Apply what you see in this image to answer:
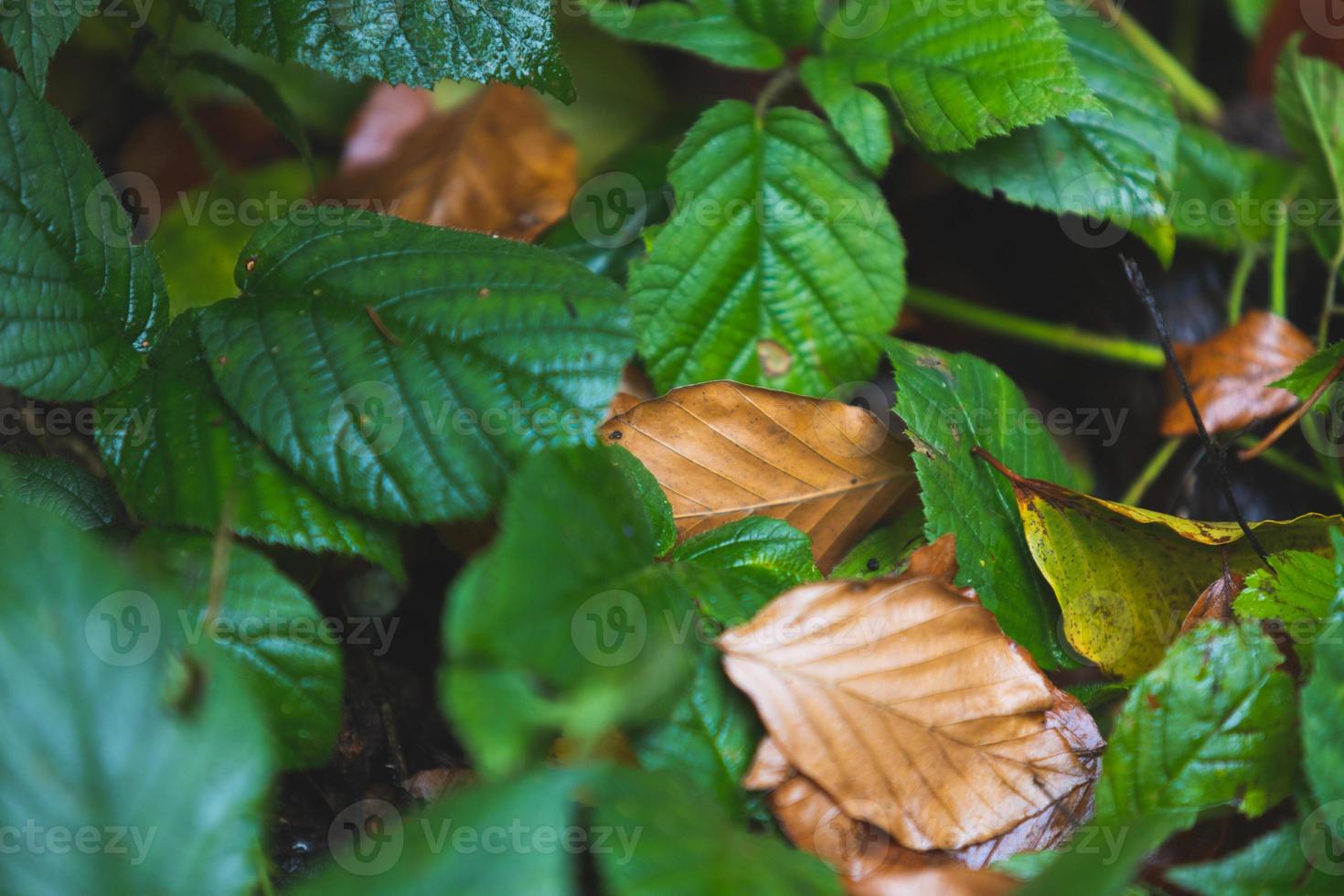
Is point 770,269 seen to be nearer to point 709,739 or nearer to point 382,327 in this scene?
point 382,327

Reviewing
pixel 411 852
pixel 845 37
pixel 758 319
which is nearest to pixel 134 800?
pixel 411 852

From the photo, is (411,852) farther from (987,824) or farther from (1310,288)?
(1310,288)

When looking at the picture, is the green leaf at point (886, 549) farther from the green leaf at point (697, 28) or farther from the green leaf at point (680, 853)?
the green leaf at point (697, 28)

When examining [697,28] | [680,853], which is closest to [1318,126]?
[697,28]

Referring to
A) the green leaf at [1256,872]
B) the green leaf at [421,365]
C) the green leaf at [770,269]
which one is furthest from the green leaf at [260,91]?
the green leaf at [1256,872]

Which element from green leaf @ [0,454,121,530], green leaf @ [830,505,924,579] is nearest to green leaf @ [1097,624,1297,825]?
green leaf @ [830,505,924,579]

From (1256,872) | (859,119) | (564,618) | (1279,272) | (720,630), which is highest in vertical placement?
(859,119)
